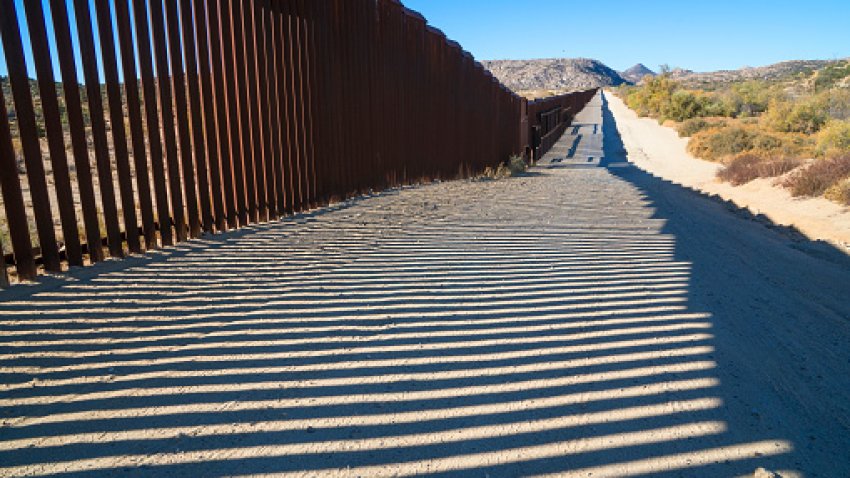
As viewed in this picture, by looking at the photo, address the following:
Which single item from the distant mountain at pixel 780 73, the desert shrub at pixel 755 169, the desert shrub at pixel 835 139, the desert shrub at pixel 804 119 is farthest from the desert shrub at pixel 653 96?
the desert shrub at pixel 755 169

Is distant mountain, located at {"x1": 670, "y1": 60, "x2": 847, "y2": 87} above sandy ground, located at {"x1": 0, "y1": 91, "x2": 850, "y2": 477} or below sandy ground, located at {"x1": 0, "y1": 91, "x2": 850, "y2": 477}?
above

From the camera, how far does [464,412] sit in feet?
8.43

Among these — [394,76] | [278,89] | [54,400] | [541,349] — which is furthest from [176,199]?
[394,76]

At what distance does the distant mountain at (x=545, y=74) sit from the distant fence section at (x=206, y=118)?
160914 millimetres

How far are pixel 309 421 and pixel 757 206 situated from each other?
1207 cm

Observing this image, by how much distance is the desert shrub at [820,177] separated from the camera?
11.0m

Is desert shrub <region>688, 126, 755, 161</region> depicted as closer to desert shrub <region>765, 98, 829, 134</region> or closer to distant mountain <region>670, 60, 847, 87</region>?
desert shrub <region>765, 98, 829, 134</region>

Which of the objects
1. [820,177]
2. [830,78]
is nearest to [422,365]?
[820,177]

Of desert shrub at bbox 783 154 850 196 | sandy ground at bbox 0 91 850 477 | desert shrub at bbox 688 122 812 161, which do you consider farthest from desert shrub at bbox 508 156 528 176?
sandy ground at bbox 0 91 850 477

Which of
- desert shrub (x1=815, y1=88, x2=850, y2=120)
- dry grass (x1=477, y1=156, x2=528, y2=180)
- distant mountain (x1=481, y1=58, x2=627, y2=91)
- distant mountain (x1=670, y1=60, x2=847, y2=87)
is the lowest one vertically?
dry grass (x1=477, y1=156, x2=528, y2=180)

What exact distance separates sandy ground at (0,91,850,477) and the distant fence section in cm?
52

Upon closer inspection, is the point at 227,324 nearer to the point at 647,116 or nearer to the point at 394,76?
the point at 394,76

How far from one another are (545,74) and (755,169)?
173 metres

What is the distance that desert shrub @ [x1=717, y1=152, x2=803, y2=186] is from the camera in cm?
1403
